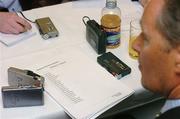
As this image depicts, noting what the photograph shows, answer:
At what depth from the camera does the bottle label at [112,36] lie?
5.54 feet

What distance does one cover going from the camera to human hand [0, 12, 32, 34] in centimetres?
179

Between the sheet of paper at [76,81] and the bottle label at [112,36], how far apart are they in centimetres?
13

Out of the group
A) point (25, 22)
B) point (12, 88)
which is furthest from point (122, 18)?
point (12, 88)

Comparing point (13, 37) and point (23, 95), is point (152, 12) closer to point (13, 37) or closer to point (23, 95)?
point (23, 95)

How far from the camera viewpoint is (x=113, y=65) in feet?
5.27

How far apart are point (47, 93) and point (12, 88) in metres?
0.13

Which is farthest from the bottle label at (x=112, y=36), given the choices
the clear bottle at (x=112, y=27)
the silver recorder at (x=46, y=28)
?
the silver recorder at (x=46, y=28)

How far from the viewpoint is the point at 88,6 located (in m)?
2.02

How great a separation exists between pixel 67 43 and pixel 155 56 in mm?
693

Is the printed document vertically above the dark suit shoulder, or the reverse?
the dark suit shoulder

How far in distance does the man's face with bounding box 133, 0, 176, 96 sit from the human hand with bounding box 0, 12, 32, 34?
0.76 meters

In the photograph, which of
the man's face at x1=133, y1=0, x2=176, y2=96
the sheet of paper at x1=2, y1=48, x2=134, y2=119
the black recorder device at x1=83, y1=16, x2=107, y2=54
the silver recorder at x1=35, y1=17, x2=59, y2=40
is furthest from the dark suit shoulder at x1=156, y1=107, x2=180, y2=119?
the silver recorder at x1=35, y1=17, x2=59, y2=40

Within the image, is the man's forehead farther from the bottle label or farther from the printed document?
the bottle label

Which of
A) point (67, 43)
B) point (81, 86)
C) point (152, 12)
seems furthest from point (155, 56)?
point (67, 43)
